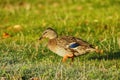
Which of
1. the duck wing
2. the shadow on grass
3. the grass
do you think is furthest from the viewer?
the shadow on grass

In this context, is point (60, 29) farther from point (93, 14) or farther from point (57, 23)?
point (93, 14)

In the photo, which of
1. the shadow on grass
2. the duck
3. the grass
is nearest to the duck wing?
the duck

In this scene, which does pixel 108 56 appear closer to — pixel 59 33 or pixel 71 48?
pixel 71 48

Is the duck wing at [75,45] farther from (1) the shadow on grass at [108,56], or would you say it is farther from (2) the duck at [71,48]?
(1) the shadow on grass at [108,56]

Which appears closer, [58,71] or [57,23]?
[58,71]

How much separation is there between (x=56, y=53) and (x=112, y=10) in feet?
23.7

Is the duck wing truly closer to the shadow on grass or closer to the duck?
the duck

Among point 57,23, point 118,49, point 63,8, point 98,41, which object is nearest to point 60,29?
point 57,23

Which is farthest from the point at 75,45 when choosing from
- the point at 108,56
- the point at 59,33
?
the point at 59,33

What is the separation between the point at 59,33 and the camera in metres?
14.2

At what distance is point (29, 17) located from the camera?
56.5 ft

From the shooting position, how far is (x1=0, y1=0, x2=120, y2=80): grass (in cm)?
937

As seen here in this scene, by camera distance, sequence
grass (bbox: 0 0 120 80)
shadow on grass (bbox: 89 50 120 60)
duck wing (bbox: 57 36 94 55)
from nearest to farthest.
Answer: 1. grass (bbox: 0 0 120 80)
2. duck wing (bbox: 57 36 94 55)
3. shadow on grass (bbox: 89 50 120 60)

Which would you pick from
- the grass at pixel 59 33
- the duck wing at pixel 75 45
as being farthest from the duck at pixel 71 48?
the grass at pixel 59 33
